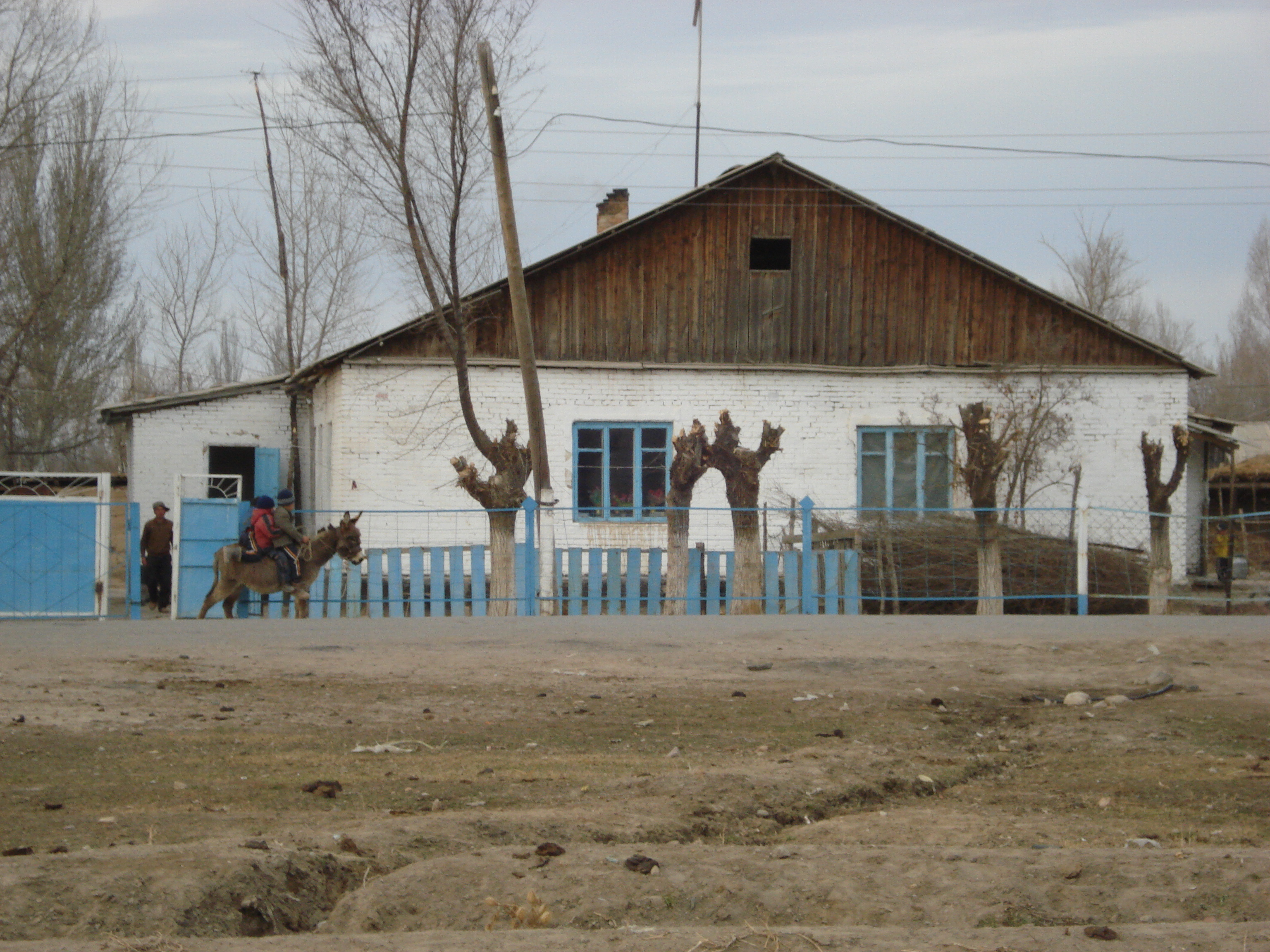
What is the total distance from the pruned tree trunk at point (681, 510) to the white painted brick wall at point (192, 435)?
12.2 metres

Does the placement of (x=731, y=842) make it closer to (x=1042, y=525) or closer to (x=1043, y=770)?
(x=1043, y=770)

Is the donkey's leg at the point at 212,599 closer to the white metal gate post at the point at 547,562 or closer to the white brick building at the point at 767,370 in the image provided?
the white metal gate post at the point at 547,562

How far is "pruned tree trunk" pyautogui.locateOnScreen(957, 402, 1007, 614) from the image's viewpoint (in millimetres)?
14727

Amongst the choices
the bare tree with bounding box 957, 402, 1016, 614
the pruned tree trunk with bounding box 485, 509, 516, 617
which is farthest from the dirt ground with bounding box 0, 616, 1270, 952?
the bare tree with bounding box 957, 402, 1016, 614

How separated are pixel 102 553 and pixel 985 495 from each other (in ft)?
33.5

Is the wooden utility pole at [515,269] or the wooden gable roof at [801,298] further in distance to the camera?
the wooden gable roof at [801,298]

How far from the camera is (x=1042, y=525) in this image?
16.2 metres

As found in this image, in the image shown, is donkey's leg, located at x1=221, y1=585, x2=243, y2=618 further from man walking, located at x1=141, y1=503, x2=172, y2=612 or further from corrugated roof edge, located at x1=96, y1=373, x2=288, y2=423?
corrugated roof edge, located at x1=96, y1=373, x2=288, y2=423

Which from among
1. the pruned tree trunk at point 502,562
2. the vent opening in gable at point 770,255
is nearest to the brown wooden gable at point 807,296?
the vent opening in gable at point 770,255

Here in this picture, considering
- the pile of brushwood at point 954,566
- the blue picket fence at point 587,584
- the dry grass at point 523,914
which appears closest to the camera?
the dry grass at point 523,914

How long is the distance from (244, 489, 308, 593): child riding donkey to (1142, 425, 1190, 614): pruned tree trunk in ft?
32.3

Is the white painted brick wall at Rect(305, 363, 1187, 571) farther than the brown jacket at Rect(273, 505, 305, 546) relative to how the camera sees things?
Yes

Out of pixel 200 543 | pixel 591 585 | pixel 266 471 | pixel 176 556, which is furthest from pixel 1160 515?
pixel 266 471

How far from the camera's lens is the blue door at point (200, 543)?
13.9m
